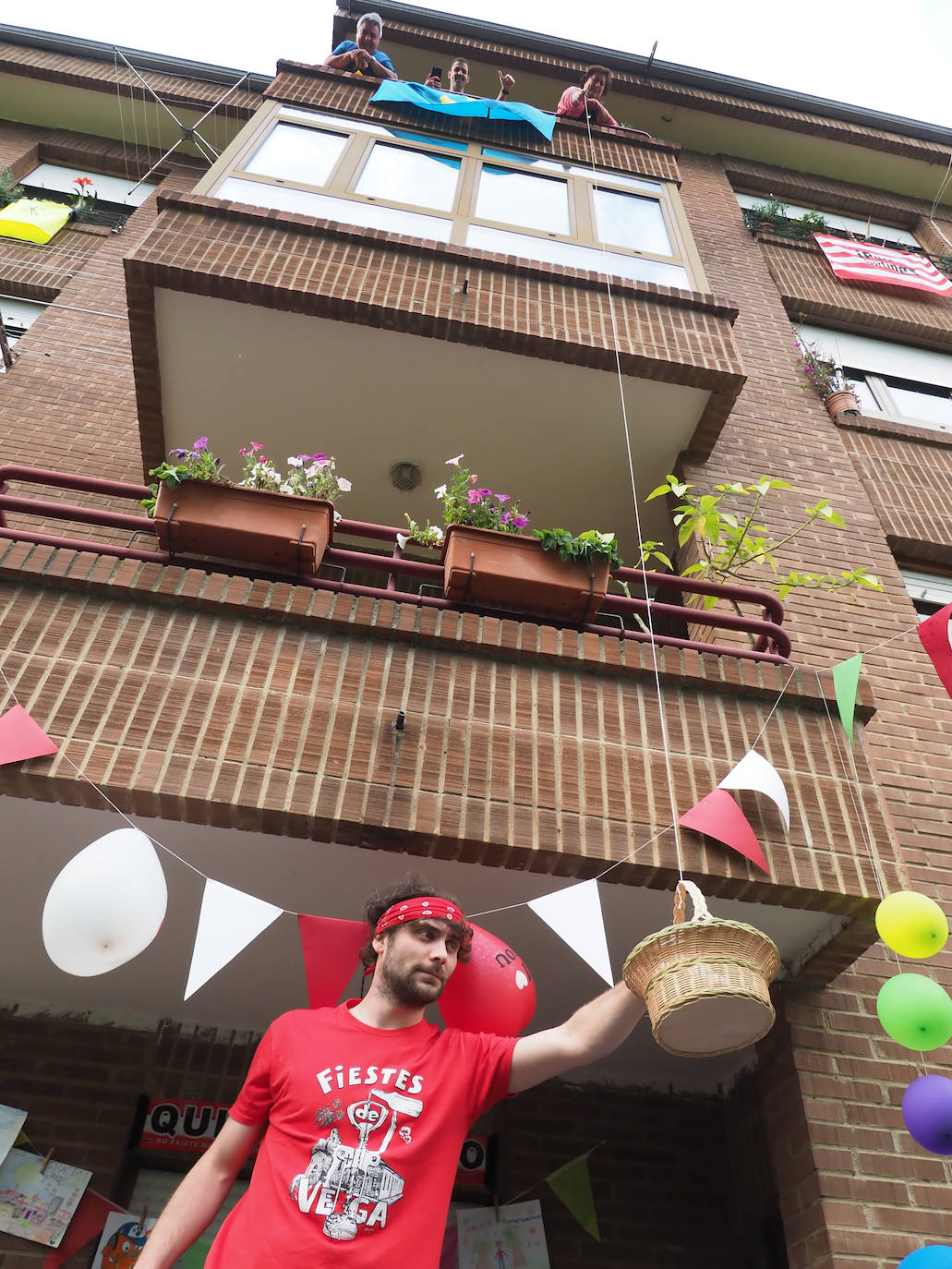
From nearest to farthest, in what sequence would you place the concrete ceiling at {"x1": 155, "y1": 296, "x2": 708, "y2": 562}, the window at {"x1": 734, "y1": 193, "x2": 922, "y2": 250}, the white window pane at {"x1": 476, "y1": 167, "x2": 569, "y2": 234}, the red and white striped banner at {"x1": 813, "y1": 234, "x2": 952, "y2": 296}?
the concrete ceiling at {"x1": 155, "y1": 296, "x2": 708, "y2": 562}, the white window pane at {"x1": 476, "y1": 167, "x2": 569, "y2": 234}, the red and white striped banner at {"x1": 813, "y1": 234, "x2": 952, "y2": 296}, the window at {"x1": 734, "y1": 193, "x2": 922, "y2": 250}

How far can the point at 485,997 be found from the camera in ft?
9.68

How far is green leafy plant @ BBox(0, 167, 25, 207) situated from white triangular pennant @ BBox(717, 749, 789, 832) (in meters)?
9.82

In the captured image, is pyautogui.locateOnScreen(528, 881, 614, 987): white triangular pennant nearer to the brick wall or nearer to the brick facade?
the brick facade

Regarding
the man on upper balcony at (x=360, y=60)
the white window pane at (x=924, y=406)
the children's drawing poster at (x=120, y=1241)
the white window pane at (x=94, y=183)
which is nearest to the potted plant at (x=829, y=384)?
the white window pane at (x=924, y=406)

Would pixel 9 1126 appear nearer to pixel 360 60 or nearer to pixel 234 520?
pixel 234 520

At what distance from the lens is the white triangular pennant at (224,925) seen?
2854 millimetres

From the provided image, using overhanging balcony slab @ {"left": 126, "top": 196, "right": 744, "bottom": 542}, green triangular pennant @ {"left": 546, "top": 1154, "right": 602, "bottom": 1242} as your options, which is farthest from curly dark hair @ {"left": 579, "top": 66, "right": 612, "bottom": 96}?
green triangular pennant @ {"left": 546, "top": 1154, "right": 602, "bottom": 1242}

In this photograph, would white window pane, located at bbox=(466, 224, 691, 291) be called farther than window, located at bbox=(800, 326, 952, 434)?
No

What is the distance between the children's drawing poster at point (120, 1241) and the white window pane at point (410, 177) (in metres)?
6.26

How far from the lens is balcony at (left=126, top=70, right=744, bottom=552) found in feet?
17.9

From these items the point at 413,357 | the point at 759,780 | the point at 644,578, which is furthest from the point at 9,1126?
the point at 413,357

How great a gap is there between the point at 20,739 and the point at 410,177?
532 cm

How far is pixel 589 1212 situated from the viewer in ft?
13.6

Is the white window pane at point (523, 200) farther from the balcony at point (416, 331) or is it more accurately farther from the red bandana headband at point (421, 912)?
the red bandana headband at point (421, 912)
